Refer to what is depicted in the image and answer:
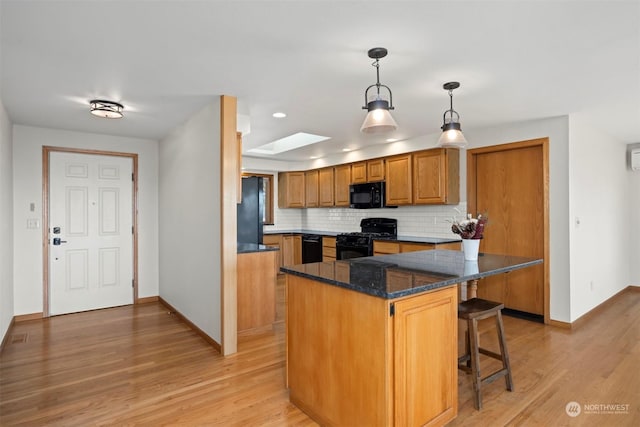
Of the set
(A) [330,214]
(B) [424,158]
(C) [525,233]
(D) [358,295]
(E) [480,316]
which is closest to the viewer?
(D) [358,295]

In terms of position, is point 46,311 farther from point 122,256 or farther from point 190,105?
point 190,105

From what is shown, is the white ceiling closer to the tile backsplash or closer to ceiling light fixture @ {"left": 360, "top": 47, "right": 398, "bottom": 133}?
ceiling light fixture @ {"left": 360, "top": 47, "right": 398, "bottom": 133}

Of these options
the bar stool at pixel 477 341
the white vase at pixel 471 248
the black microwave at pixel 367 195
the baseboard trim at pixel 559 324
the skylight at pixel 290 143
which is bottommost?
the baseboard trim at pixel 559 324

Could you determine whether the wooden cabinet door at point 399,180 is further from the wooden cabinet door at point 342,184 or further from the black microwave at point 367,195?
the wooden cabinet door at point 342,184

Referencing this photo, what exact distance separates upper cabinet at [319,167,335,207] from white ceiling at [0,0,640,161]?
8.80ft

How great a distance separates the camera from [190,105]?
3.46 metres

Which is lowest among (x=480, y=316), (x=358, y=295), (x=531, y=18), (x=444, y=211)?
(x=480, y=316)

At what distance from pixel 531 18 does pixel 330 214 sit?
529cm

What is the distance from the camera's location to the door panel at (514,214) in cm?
411

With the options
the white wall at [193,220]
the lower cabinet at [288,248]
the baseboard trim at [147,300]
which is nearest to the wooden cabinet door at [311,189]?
the lower cabinet at [288,248]

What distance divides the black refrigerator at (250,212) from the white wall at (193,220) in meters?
0.72

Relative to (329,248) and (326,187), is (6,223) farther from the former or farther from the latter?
(326,187)

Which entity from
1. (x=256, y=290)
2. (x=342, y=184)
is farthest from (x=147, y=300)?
(x=342, y=184)

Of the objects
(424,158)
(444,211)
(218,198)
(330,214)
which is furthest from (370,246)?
(218,198)
